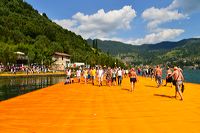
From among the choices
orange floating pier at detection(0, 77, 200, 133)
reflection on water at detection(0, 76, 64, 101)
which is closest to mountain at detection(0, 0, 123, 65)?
reflection on water at detection(0, 76, 64, 101)

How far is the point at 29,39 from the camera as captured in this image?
427ft

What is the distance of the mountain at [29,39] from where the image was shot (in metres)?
94.9

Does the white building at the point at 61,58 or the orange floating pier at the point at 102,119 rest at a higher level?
the white building at the point at 61,58

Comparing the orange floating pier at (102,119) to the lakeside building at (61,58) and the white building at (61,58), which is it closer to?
the lakeside building at (61,58)

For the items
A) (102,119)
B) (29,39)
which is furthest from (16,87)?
(29,39)

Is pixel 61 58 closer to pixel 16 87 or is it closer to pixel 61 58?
pixel 61 58

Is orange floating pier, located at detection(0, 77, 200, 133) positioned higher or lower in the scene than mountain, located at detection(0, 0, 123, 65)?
lower

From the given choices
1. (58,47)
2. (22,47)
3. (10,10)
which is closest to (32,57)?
(22,47)

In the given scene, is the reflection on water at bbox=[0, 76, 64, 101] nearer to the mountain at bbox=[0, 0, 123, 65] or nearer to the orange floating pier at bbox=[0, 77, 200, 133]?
the orange floating pier at bbox=[0, 77, 200, 133]

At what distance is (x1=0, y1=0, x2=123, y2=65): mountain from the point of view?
9488 centimetres

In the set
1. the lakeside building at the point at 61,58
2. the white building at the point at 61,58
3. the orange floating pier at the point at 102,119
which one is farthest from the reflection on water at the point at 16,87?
the white building at the point at 61,58

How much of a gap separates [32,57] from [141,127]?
3360 inches

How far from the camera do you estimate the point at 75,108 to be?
58.4 ft

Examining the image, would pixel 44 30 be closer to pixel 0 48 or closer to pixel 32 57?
pixel 32 57
